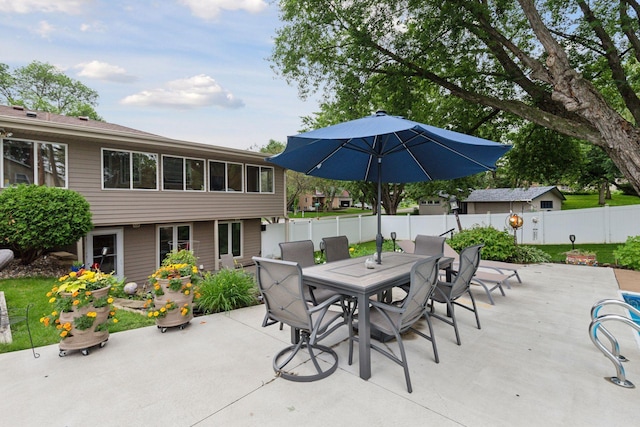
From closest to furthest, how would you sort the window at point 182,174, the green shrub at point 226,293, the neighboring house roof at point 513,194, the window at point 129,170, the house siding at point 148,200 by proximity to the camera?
the green shrub at point 226,293
the house siding at point 148,200
the window at point 129,170
the window at point 182,174
the neighboring house roof at point 513,194

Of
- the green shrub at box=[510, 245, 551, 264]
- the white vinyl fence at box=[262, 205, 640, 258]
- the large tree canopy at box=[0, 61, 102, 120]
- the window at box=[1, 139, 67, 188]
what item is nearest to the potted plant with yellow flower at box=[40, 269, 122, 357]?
the window at box=[1, 139, 67, 188]

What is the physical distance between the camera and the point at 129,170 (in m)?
8.83

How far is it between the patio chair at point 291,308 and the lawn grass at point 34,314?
2.10 metres

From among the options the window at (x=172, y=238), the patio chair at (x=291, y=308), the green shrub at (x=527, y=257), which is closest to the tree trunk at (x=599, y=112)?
the green shrub at (x=527, y=257)

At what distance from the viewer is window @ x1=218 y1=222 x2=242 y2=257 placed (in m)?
11.5

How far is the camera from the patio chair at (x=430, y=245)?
4.91 m

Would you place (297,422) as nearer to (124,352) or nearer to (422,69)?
(124,352)

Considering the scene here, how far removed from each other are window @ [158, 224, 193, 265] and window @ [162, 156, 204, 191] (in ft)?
4.70

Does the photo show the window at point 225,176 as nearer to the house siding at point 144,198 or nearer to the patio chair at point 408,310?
the house siding at point 144,198

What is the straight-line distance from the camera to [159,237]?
991cm

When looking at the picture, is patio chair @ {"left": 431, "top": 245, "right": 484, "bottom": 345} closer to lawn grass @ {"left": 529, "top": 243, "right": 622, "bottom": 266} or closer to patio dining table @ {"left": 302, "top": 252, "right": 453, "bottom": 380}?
patio dining table @ {"left": 302, "top": 252, "right": 453, "bottom": 380}

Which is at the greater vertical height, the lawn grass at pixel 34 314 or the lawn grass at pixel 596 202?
the lawn grass at pixel 596 202

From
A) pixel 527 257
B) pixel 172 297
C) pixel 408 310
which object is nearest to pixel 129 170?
pixel 172 297

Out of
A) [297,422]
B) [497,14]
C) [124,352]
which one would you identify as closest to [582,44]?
[497,14]
